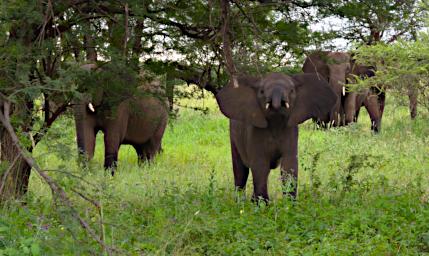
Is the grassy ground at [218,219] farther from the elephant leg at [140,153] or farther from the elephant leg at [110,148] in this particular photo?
the elephant leg at [140,153]

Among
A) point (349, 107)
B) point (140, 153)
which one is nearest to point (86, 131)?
point (140, 153)

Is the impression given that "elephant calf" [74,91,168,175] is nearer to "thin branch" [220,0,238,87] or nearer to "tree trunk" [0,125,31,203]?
"tree trunk" [0,125,31,203]

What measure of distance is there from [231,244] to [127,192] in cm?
289

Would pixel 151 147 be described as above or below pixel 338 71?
below

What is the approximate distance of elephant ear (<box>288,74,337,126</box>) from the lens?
28.7 ft

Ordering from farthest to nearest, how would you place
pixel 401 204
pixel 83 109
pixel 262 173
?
pixel 83 109
pixel 262 173
pixel 401 204

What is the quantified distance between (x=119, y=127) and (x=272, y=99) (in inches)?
169

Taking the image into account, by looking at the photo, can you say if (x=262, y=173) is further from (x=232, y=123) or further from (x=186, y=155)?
(x=186, y=155)

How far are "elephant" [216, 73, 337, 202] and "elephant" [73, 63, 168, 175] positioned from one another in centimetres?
109

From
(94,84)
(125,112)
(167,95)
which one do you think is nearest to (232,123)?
(167,95)

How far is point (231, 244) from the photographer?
21.7 ft

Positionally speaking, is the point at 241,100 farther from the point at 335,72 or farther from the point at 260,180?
the point at 335,72

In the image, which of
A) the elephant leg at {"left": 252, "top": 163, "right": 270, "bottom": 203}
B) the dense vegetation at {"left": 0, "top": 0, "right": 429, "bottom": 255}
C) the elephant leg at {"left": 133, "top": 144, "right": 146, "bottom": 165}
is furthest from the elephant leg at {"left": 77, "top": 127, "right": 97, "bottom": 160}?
the elephant leg at {"left": 252, "top": 163, "right": 270, "bottom": 203}

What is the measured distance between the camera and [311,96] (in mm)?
8922
